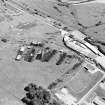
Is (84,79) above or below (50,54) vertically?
above

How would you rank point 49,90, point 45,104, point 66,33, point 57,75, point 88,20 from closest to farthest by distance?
point 45,104 < point 49,90 < point 57,75 < point 66,33 < point 88,20

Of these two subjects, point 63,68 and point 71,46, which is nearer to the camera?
point 63,68

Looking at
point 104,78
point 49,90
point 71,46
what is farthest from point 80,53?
point 49,90

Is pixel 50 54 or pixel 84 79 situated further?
pixel 50 54

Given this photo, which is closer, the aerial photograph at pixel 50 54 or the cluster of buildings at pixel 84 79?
the cluster of buildings at pixel 84 79

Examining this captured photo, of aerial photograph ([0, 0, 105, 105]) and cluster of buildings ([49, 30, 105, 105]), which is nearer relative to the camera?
cluster of buildings ([49, 30, 105, 105])

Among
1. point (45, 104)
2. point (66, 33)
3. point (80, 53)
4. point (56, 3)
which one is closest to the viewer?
point (45, 104)

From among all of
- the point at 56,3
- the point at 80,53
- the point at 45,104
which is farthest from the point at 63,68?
the point at 56,3

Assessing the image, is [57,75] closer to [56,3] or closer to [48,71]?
[48,71]
